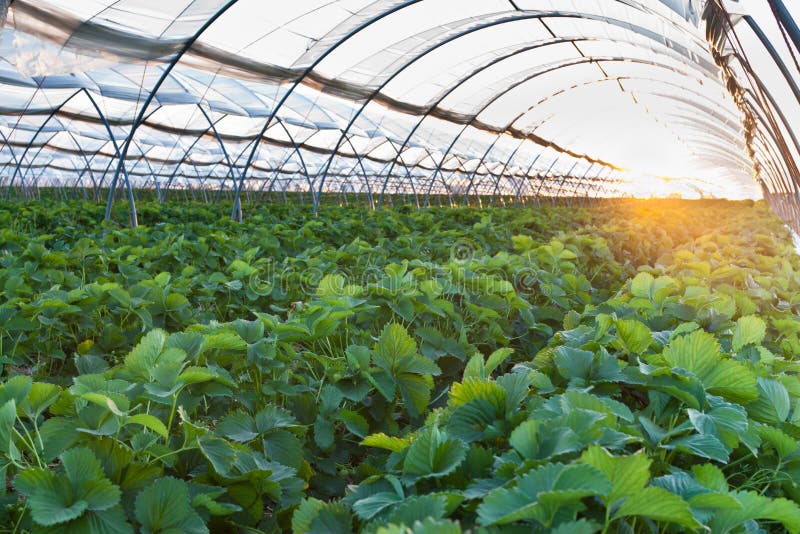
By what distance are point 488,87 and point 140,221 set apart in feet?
31.7

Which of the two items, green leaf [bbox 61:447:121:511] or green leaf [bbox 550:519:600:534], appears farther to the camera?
green leaf [bbox 61:447:121:511]

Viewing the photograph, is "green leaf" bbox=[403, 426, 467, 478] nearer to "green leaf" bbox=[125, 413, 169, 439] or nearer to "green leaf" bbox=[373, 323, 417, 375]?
"green leaf" bbox=[125, 413, 169, 439]

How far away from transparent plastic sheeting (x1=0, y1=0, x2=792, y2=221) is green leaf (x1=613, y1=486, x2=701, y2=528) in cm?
626

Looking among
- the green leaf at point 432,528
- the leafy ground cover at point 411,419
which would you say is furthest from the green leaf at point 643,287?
the green leaf at point 432,528

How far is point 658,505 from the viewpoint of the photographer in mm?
858

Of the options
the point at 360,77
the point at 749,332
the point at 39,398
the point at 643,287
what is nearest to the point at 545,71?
the point at 360,77

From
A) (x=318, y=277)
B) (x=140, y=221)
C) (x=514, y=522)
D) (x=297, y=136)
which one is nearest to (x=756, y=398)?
(x=514, y=522)

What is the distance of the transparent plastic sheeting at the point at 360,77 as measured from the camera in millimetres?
8211

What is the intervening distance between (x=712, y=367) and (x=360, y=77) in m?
12.7

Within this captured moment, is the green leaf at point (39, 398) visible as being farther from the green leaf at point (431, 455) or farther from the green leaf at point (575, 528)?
the green leaf at point (575, 528)

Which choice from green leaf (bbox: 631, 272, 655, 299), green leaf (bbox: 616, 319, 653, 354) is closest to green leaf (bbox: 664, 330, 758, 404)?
green leaf (bbox: 616, 319, 653, 354)

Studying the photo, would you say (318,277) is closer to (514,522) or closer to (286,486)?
(286,486)

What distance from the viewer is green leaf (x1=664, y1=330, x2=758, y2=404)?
1361 millimetres

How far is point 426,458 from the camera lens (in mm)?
1118
